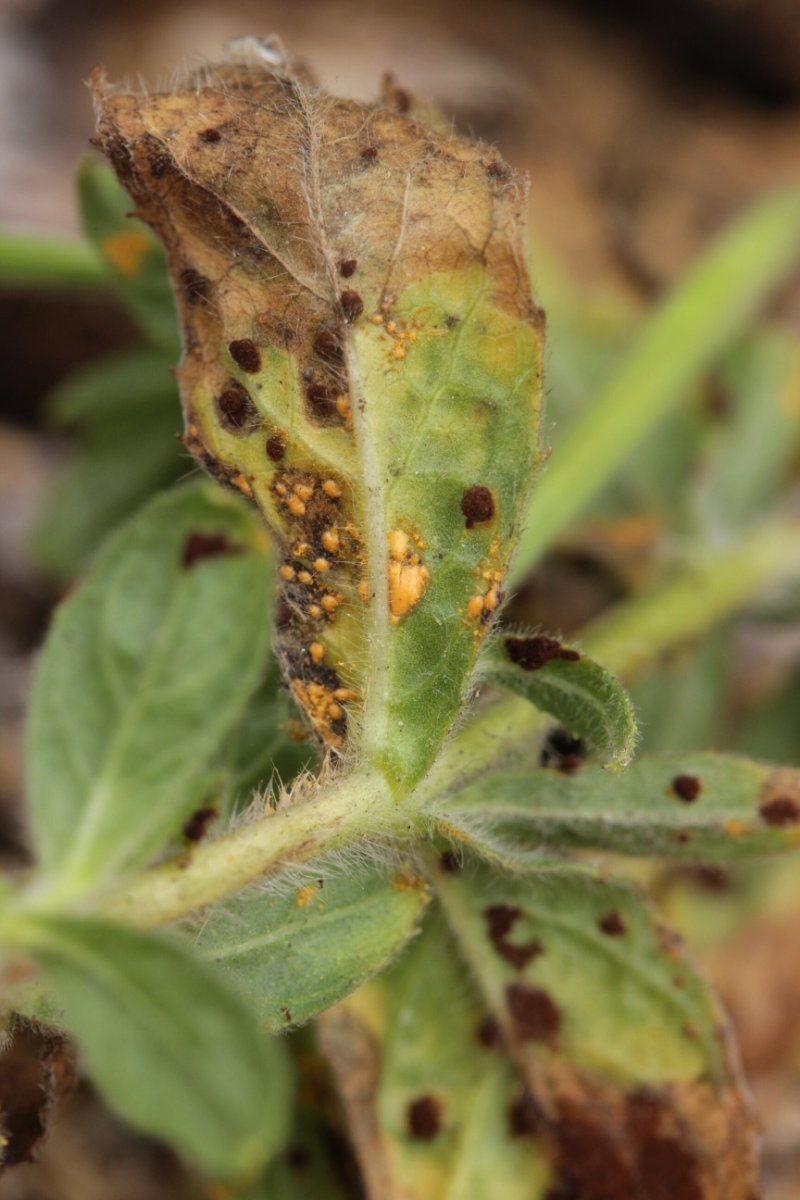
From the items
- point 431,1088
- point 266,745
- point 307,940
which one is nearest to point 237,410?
point 266,745

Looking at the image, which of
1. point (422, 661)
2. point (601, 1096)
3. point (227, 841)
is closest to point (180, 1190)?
point (601, 1096)

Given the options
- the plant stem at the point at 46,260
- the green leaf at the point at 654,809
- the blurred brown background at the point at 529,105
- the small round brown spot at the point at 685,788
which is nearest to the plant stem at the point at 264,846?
the green leaf at the point at 654,809

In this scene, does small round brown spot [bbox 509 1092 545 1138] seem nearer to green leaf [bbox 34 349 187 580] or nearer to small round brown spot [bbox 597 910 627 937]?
small round brown spot [bbox 597 910 627 937]

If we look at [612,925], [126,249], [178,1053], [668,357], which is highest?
[668,357]

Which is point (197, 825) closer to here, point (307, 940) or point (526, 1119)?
point (307, 940)

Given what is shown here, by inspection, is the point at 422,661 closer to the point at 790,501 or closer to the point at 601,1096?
the point at 601,1096
